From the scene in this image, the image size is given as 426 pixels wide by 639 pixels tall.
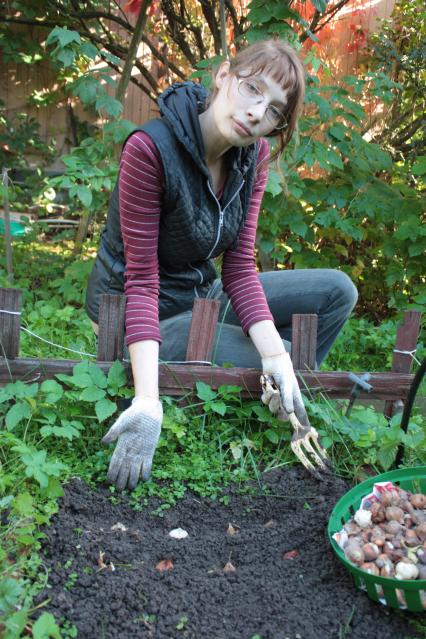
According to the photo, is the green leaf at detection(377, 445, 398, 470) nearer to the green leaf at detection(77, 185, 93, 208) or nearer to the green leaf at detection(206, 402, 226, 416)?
the green leaf at detection(206, 402, 226, 416)

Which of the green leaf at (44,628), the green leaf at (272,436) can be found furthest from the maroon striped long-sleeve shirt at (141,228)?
the green leaf at (44,628)

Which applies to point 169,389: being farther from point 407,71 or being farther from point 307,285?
point 407,71

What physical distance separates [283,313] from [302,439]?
0.56 m

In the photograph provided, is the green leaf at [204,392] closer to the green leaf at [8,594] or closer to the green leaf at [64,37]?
the green leaf at [8,594]

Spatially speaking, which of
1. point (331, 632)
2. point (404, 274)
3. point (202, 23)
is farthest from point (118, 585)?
point (202, 23)

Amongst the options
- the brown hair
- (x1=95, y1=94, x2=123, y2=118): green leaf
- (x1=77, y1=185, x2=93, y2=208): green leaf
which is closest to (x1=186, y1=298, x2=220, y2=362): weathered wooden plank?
the brown hair

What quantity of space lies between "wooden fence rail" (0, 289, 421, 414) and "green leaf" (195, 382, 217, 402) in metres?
0.04

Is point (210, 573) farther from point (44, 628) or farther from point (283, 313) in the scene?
point (283, 313)

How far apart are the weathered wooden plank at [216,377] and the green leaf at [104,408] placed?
5.8 inches

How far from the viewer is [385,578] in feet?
4.82

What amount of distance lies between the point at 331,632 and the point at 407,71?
13.9 ft

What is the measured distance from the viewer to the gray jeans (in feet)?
7.73

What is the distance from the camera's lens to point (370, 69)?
499 centimetres

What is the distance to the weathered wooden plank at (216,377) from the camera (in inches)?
Answer: 86.0
